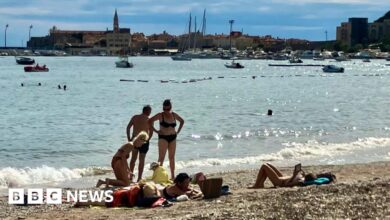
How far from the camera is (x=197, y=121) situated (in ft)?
134

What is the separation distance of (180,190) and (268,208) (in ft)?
8.50

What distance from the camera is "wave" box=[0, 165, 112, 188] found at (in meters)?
18.1

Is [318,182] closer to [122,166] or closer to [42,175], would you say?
[122,166]

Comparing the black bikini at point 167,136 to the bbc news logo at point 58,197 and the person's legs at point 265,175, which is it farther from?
the bbc news logo at point 58,197

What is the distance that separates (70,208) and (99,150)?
1468 centimetres

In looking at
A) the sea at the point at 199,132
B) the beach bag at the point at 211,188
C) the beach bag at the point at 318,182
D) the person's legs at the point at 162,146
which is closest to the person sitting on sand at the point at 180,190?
the beach bag at the point at 211,188

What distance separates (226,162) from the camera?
22250 millimetres

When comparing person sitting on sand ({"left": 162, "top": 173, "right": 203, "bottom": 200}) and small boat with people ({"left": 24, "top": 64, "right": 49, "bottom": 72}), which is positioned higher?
person sitting on sand ({"left": 162, "top": 173, "right": 203, "bottom": 200})

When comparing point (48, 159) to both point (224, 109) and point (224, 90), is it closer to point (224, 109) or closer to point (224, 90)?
point (224, 109)

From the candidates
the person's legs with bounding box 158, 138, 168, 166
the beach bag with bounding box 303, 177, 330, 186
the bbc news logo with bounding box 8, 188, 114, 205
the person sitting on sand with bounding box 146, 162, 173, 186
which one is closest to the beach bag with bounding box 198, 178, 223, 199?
the bbc news logo with bounding box 8, 188, 114, 205

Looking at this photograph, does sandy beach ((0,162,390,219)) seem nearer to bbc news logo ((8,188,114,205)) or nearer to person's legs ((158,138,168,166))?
bbc news logo ((8,188,114,205))

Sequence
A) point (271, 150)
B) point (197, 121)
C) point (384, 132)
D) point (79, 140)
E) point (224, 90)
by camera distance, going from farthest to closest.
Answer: point (224, 90) < point (197, 121) < point (384, 132) < point (79, 140) < point (271, 150)

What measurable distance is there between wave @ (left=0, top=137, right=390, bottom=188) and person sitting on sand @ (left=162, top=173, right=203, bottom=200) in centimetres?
628

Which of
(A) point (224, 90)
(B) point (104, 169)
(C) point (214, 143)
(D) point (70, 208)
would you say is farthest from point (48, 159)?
(A) point (224, 90)
